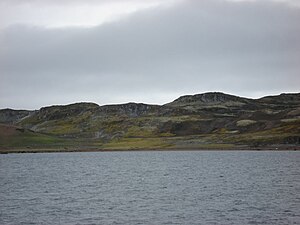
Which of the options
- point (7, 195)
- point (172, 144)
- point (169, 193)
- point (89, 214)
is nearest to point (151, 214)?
point (89, 214)

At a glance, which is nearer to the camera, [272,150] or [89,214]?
[89,214]

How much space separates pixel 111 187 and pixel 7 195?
1541cm

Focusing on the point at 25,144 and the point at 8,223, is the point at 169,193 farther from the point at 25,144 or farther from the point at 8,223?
the point at 25,144

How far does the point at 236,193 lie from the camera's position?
206ft

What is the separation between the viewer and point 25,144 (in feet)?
654

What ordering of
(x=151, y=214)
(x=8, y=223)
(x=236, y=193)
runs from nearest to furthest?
(x=8, y=223) → (x=151, y=214) → (x=236, y=193)

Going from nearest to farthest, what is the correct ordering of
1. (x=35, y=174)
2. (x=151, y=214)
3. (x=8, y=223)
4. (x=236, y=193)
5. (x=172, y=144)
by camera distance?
(x=8, y=223) < (x=151, y=214) < (x=236, y=193) < (x=35, y=174) < (x=172, y=144)

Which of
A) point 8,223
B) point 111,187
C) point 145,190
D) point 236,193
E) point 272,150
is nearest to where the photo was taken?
point 8,223

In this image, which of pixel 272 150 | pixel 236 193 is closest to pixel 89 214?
pixel 236 193

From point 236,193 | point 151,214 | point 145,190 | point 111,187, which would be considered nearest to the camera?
point 151,214

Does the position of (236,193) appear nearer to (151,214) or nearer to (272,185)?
(272,185)

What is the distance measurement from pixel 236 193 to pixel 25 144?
14867 centimetres

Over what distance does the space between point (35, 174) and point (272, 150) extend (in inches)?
3611

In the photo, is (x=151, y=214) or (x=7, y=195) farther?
(x=7, y=195)
